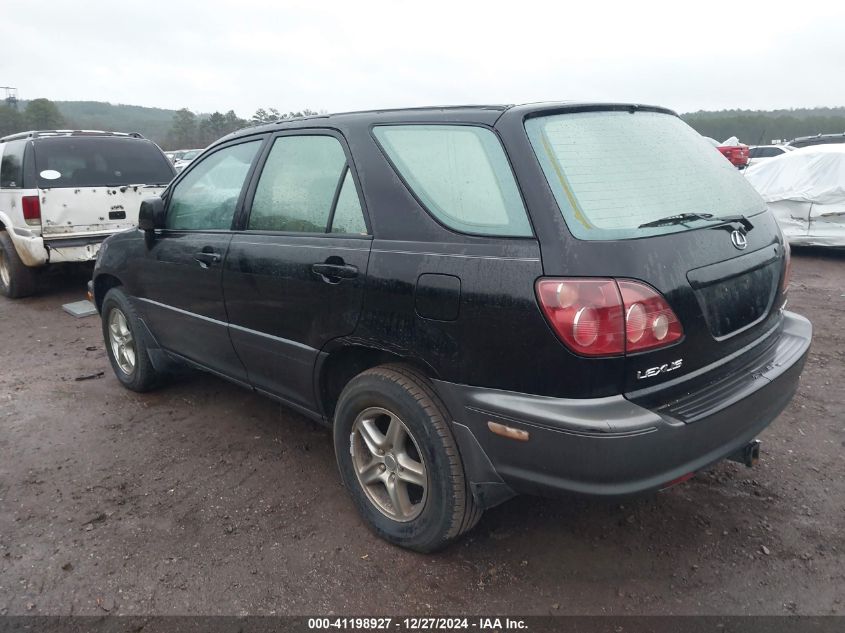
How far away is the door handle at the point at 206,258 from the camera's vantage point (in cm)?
334

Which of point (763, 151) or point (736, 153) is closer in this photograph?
point (736, 153)

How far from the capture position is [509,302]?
2.08 m

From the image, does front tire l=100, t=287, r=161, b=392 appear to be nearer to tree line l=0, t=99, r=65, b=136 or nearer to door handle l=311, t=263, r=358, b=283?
door handle l=311, t=263, r=358, b=283

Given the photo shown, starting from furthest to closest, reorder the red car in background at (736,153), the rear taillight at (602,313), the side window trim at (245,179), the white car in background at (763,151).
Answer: the white car in background at (763,151) < the red car in background at (736,153) < the side window trim at (245,179) < the rear taillight at (602,313)

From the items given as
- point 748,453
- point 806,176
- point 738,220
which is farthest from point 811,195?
point 748,453

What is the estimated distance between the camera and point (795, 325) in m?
2.88

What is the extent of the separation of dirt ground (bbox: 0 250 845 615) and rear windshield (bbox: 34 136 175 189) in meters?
4.02

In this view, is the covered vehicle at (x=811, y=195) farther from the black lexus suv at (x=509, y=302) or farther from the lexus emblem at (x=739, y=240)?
the lexus emblem at (x=739, y=240)

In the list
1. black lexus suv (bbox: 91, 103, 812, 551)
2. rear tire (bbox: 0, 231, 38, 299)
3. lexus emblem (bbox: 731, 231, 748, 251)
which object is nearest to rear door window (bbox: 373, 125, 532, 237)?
black lexus suv (bbox: 91, 103, 812, 551)

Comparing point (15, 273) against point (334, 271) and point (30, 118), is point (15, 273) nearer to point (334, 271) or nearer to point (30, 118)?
point (334, 271)

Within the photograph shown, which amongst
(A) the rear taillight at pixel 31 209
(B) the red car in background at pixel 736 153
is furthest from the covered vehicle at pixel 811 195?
(B) the red car in background at pixel 736 153

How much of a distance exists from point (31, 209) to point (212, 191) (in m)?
4.47

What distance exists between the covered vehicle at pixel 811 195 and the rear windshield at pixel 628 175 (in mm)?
6931

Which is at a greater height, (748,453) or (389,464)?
(748,453)
